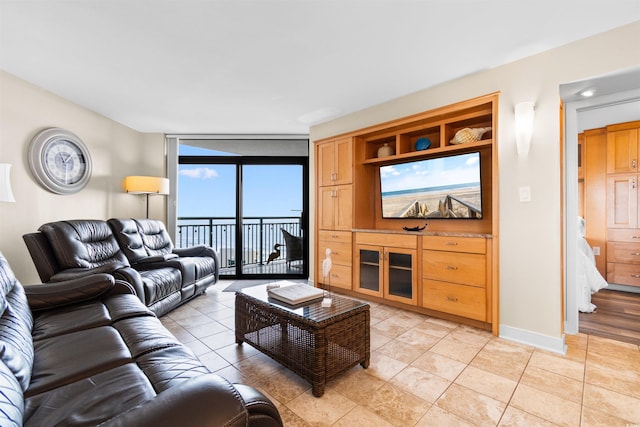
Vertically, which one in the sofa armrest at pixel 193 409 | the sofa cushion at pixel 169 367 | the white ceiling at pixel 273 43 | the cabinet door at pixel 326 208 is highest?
the white ceiling at pixel 273 43

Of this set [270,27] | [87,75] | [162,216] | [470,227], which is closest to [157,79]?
[87,75]

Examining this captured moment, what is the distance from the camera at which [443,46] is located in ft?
7.38

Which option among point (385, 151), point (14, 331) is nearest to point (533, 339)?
point (385, 151)

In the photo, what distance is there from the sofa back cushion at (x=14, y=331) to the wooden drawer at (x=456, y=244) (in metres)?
2.86

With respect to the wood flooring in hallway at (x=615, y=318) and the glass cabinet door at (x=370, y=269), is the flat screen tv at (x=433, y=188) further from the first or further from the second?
the wood flooring in hallway at (x=615, y=318)

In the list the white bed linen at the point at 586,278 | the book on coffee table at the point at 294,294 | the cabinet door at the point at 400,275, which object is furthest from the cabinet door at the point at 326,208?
the white bed linen at the point at 586,278

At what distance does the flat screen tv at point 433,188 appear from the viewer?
2881mm

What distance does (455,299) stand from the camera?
107 inches

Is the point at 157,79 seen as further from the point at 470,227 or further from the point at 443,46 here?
the point at 470,227

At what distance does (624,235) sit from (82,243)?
641 cm

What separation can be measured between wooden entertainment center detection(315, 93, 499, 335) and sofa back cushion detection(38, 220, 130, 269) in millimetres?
2379

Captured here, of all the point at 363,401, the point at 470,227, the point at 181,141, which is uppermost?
the point at 181,141

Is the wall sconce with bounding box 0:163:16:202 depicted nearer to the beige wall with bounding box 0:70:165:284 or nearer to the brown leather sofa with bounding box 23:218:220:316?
the brown leather sofa with bounding box 23:218:220:316

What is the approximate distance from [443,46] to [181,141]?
418 centimetres
